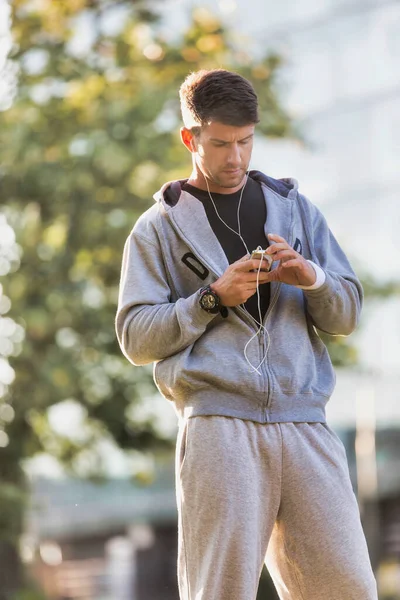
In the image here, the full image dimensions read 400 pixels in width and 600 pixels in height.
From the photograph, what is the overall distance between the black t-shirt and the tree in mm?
5896

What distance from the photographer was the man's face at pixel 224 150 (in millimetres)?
2580

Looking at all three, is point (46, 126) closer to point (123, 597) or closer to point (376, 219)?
point (376, 219)

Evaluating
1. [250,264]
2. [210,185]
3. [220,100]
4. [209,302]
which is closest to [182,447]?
[209,302]

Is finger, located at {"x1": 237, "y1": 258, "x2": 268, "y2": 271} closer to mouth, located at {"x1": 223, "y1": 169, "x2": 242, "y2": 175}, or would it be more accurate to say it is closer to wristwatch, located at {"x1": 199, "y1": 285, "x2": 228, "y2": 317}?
wristwatch, located at {"x1": 199, "y1": 285, "x2": 228, "y2": 317}

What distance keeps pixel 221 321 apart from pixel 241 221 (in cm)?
24

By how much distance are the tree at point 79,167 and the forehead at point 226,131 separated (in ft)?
19.9

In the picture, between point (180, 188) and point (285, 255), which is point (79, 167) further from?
point (285, 255)

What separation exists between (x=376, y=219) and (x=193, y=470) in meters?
13.6

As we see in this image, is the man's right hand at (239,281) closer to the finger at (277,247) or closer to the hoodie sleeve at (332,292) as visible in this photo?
the finger at (277,247)

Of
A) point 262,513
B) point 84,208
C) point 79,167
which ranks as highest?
point 79,167

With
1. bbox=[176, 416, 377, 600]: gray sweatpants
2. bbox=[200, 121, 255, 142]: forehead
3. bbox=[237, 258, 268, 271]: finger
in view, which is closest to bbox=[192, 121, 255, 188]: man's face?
bbox=[200, 121, 255, 142]: forehead

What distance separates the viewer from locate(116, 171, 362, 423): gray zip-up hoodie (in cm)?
260

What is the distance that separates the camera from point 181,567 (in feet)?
8.69

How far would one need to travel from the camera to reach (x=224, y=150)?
2.61 metres
